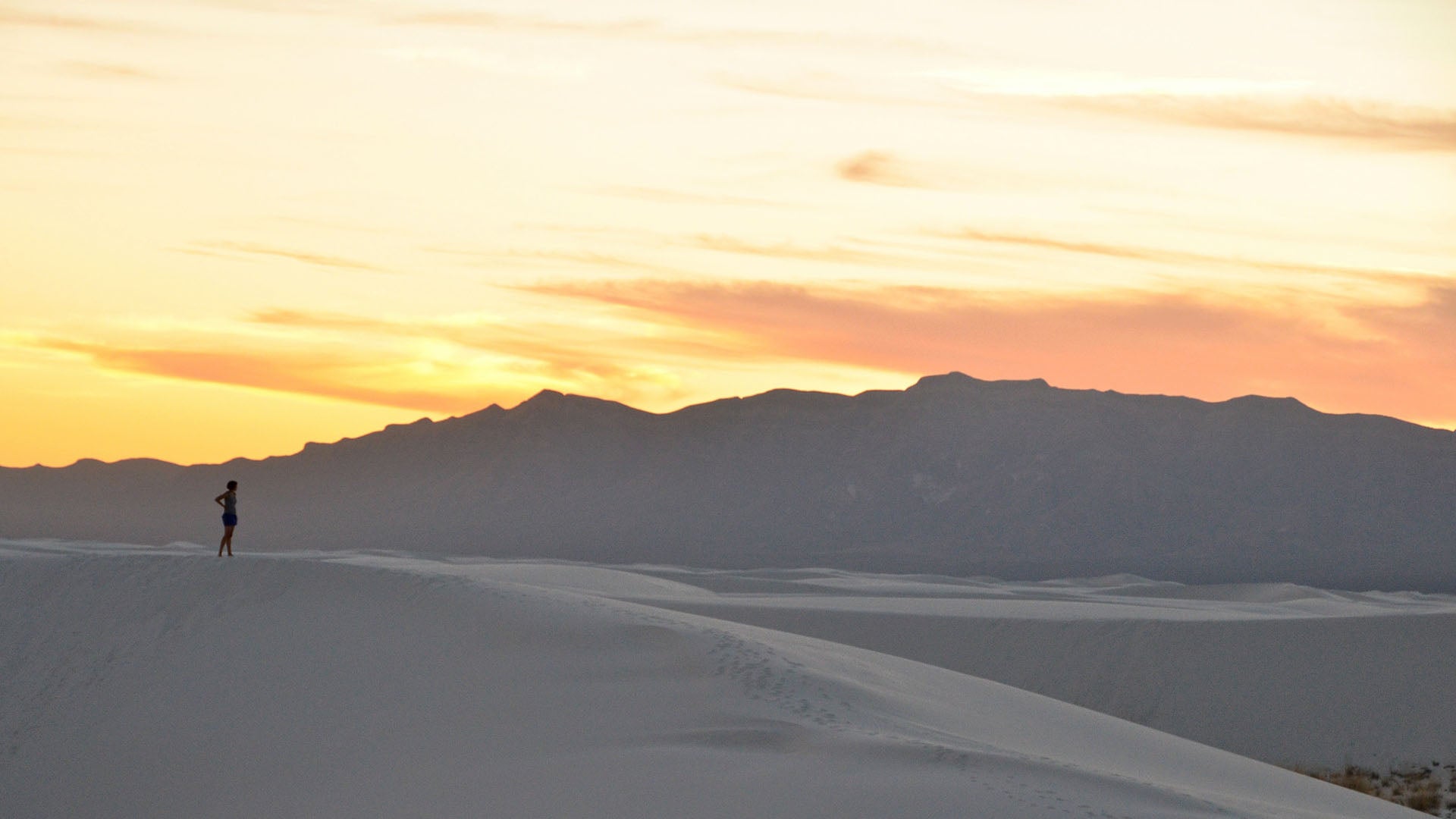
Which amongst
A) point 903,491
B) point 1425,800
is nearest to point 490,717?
point 1425,800

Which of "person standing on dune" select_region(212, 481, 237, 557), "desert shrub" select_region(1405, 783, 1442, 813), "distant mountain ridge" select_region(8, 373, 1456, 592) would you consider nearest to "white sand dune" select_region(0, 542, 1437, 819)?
"person standing on dune" select_region(212, 481, 237, 557)

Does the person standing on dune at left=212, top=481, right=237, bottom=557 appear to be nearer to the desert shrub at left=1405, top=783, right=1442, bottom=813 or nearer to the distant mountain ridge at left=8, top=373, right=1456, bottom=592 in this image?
the desert shrub at left=1405, top=783, right=1442, bottom=813

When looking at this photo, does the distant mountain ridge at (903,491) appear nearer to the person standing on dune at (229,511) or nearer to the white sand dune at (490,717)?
the person standing on dune at (229,511)

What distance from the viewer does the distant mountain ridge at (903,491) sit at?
130 m

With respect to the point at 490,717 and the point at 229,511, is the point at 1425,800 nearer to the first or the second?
the point at 490,717

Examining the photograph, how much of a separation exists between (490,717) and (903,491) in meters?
135

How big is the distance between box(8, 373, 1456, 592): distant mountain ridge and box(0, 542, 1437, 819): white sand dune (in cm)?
9969

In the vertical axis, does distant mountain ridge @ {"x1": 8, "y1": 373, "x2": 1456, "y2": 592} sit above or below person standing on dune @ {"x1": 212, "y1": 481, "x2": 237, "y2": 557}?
above

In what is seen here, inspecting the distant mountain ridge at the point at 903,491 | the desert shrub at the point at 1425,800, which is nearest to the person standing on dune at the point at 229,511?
the desert shrub at the point at 1425,800

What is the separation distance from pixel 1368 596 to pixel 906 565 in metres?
69.4

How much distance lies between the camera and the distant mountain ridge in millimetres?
129625

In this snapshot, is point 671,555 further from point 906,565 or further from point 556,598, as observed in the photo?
point 556,598

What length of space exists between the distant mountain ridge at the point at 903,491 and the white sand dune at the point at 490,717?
9969cm

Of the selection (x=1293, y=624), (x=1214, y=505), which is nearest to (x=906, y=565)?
(x=1214, y=505)
